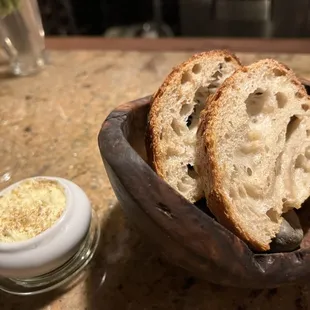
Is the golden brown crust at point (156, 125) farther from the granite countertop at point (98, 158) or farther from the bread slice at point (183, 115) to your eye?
the granite countertop at point (98, 158)

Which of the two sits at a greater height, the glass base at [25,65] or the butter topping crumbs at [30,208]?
the butter topping crumbs at [30,208]

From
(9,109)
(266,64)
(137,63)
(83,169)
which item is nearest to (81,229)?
(83,169)

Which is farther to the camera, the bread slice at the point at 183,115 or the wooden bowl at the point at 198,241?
the bread slice at the point at 183,115

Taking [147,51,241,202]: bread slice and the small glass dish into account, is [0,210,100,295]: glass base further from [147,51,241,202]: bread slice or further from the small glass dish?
[147,51,241,202]: bread slice

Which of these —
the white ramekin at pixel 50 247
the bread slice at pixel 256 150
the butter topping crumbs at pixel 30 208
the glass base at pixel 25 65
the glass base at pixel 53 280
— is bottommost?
the glass base at pixel 53 280

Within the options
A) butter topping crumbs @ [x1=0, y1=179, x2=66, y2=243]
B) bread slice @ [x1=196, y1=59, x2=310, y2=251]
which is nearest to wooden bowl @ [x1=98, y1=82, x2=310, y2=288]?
bread slice @ [x1=196, y1=59, x2=310, y2=251]

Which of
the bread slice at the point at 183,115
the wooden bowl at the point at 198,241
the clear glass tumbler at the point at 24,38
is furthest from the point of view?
the clear glass tumbler at the point at 24,38

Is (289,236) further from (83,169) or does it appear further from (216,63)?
(83,169)

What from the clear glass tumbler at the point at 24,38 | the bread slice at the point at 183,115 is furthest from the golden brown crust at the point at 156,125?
the clear glass tumbler at the point at 24,38
